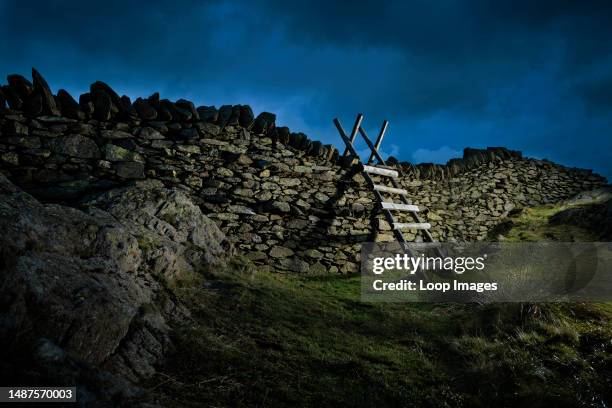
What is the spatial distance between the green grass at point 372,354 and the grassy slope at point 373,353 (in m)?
0.01

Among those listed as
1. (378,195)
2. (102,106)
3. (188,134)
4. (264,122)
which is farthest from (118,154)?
(378,195)

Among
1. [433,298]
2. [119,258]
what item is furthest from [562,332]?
[119,258]

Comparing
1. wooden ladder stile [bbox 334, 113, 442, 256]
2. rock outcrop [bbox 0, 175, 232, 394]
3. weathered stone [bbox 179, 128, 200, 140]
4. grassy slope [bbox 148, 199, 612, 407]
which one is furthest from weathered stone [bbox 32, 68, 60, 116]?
wooden ladder stile [bbox 334, 113, 442, 256]

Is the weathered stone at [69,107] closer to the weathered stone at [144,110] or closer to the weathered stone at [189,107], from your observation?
the weathered stone at [144,110]

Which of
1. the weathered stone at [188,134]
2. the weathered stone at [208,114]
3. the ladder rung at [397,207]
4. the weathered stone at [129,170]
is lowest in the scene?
the ladder rung at [397,207]

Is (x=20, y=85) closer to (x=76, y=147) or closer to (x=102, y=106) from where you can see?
(x=102, y=106)

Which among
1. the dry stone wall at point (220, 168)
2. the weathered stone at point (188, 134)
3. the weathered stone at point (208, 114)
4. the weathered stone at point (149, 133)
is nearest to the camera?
the dry stone wall at point (220, 168)

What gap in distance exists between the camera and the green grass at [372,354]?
2.52m

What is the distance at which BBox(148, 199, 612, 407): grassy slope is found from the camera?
8.29ft

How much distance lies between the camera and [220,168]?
6.81 m

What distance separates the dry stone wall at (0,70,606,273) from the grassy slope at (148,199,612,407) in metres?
1.96

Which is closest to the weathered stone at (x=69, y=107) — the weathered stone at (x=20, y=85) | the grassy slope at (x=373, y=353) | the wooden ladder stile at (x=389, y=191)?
the weathered stone at (x=20, y=85)

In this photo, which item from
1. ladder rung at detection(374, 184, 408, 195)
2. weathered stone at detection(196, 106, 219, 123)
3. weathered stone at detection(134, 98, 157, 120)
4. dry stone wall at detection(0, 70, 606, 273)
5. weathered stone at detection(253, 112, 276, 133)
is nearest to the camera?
dry stone wall at detection(0, 70, 606, 273)

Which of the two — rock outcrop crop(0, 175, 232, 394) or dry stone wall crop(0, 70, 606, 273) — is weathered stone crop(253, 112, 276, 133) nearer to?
dry stone wall crop(0, 70, 606, 273)
